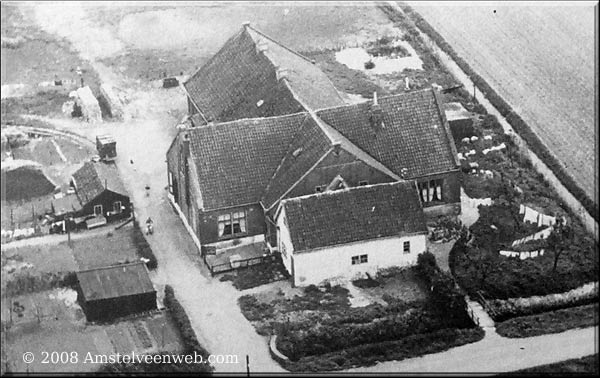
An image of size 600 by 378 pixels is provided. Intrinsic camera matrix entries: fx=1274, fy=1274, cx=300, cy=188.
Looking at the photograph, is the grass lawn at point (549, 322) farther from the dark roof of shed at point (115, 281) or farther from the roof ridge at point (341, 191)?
the dark roof of shed at point (115, 281)

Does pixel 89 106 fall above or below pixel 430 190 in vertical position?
above

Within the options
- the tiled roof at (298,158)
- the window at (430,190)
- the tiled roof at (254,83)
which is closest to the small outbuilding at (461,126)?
the tiled roof at (254,83)

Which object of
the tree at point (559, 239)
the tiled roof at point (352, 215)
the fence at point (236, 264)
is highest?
the tiled roof at point (352, 215)

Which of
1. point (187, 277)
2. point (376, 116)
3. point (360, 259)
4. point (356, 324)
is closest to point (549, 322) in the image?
point (356, 324)

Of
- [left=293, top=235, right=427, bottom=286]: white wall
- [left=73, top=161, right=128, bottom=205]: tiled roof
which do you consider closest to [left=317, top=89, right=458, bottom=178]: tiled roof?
[left=293, top=235, right=427, bottom=286]: white wall

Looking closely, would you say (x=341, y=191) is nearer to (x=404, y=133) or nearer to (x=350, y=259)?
(x=350, y=259)

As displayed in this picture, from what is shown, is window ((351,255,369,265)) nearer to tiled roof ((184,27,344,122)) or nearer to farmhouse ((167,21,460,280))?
farmhouse ((167,21,460,280))

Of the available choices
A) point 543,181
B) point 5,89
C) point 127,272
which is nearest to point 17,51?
point 5,89
